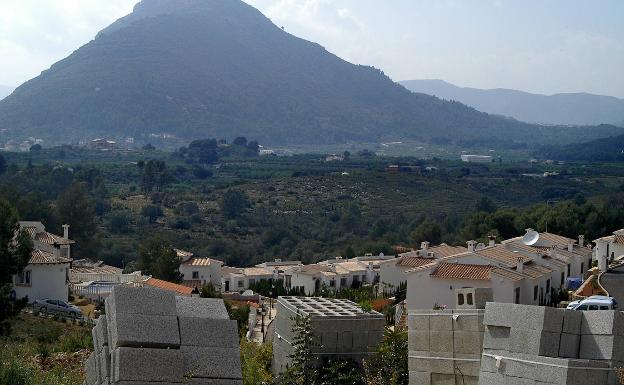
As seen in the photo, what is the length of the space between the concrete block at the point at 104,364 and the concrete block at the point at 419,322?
2.46m

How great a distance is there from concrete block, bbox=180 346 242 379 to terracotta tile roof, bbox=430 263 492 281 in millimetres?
15070

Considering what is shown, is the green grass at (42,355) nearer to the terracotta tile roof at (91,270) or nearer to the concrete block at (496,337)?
the concrete block at (496,337)

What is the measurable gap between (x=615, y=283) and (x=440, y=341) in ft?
15.6

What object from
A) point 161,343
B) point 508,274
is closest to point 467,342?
point 161,343

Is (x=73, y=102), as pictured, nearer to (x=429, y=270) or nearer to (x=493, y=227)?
(x=493, y=227)

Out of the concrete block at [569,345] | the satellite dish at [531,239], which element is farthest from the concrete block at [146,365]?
the satellite dish at [531,239]

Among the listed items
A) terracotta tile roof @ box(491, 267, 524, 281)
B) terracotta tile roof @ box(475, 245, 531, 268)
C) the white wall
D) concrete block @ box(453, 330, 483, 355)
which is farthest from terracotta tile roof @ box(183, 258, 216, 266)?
concrete block @ box(453, 330, 483, 355)

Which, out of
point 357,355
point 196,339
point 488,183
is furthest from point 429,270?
point 488,183

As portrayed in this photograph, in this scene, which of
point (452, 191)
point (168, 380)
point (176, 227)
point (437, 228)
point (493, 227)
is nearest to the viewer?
point (168, 380)

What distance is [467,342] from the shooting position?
7082 mm

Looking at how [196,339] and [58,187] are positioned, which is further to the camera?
[58,187]

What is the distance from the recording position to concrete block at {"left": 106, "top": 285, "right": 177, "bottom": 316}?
6598 mm

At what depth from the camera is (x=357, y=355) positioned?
27.1ft

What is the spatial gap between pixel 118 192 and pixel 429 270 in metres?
56.0
